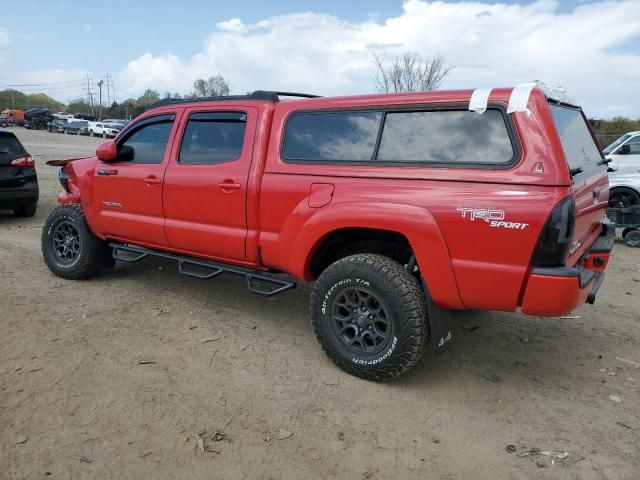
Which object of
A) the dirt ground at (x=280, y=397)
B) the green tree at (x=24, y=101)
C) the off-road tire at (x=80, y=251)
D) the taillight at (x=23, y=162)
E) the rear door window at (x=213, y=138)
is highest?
the green tree at (x=24, y=101)

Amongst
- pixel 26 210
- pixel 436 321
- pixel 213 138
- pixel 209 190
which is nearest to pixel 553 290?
pixel 436 321

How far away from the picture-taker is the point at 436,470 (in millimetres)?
2740

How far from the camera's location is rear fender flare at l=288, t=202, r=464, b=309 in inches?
127

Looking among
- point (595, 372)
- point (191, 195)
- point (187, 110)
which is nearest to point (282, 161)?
point (191, 195)

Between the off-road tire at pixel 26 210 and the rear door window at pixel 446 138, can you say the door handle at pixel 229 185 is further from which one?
the off-road tire at pixel 26 210

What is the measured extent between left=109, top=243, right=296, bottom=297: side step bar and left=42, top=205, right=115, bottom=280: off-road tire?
17cm

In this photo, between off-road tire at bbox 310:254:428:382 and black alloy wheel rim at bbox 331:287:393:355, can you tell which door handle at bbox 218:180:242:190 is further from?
black alloy wheel rim at bbox 331:287:393:355

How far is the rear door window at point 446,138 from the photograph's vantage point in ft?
10.3

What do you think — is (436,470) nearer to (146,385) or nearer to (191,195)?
(146,385)

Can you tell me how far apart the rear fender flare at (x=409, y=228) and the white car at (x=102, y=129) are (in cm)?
4301

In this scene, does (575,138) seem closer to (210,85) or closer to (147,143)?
(147,143)

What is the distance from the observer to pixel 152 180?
15.5 ft

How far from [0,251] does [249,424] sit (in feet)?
17.8

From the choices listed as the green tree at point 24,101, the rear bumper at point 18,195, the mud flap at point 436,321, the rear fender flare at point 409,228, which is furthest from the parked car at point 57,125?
the green tree at point 24,101
